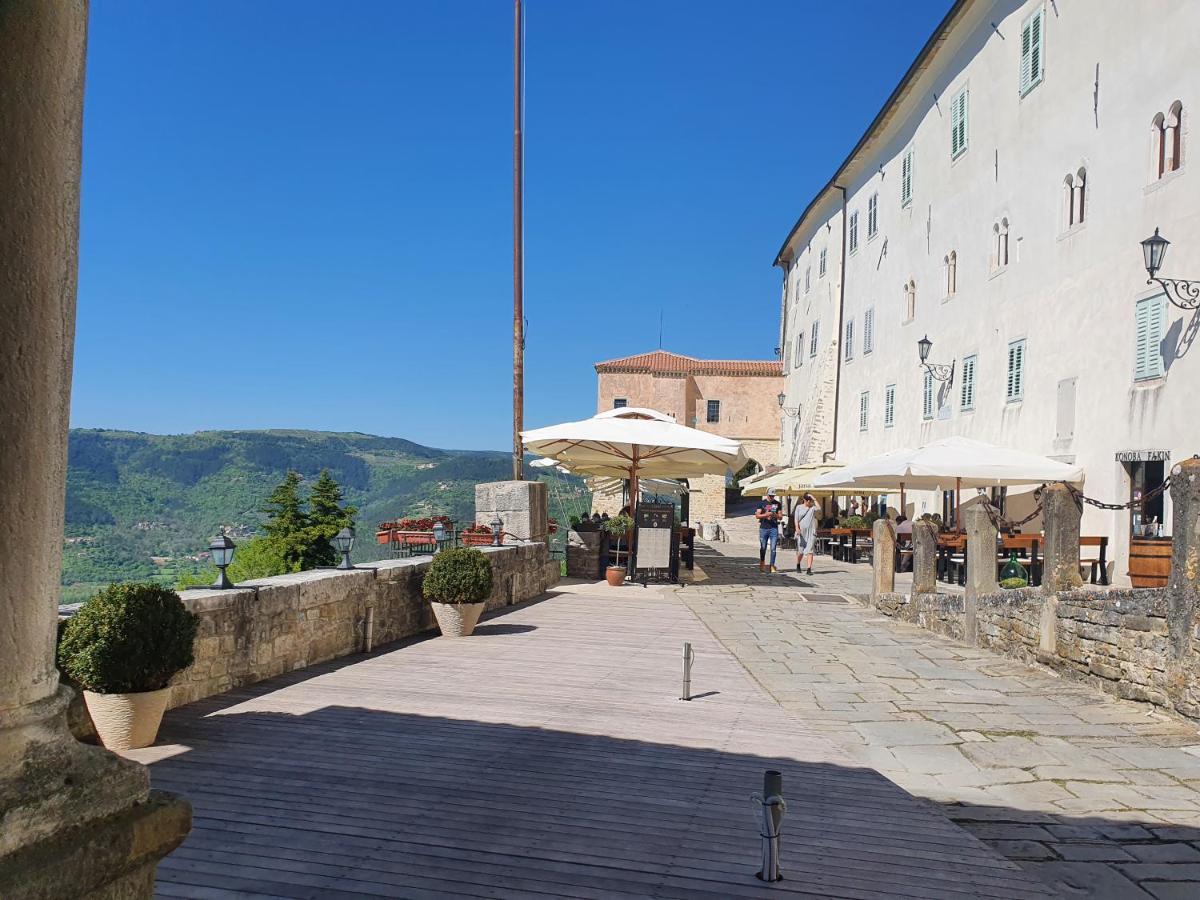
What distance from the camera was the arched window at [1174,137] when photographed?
13359 millimetres

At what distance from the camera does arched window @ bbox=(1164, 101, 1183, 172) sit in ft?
43.8

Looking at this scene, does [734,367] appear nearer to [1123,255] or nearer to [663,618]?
[1123,255]

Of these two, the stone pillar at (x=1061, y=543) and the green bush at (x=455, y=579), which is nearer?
the stone pillar at (x=1061, y=543)

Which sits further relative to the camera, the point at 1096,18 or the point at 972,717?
the point at 1096,18

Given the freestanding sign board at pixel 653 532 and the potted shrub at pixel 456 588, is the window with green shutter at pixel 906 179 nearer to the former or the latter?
the freestanding sign board at pixel 653 532

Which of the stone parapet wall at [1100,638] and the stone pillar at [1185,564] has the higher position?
the stone pillar at [1185,564]

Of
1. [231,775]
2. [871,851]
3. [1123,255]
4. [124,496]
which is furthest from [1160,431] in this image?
[124,496]

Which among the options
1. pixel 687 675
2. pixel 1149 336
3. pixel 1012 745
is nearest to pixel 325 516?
pixel 1149 336

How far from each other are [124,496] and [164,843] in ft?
191

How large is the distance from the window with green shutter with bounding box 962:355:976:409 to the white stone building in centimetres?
6

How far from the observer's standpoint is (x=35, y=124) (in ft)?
7.04

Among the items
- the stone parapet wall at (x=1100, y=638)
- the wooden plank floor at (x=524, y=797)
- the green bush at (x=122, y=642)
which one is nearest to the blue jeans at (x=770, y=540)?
the stone parapet wall at (x=1100, y=638)

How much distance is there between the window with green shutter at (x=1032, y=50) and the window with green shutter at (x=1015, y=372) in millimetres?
4930

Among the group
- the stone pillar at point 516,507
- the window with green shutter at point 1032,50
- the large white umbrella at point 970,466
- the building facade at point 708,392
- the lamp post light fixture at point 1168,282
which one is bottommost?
the stone pillar at point 516,507
